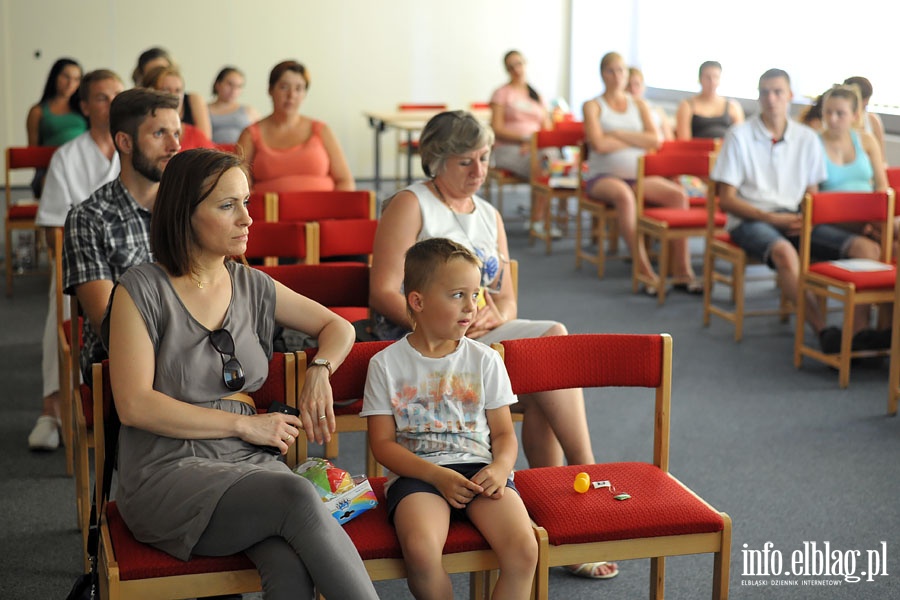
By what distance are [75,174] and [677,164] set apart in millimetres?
3305

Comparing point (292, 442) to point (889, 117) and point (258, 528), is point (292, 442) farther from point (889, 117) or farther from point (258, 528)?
point (889, 117)

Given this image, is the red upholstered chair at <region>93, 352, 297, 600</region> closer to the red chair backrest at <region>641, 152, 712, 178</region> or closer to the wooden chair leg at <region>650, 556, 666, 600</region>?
the wooden chair leg at <region>650, 556, 666, 600</region>

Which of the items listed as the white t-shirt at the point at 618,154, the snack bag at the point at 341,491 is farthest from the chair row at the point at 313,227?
the white t-shirt at the point at 618,154

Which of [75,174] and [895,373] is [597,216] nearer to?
[895,373]

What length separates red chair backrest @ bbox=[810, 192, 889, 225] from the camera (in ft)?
15.4

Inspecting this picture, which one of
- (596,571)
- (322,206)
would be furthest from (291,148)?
(596,571)

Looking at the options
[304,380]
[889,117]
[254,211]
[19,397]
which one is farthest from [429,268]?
[889,117]

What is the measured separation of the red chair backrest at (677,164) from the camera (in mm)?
6055

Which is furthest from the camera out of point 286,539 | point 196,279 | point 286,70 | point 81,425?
point 286,70

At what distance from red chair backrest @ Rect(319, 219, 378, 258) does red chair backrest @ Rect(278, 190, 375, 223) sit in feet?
1.37

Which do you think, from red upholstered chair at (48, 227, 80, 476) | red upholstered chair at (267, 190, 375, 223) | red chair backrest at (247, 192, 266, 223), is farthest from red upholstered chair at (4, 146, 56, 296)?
red upholstered chair at (48, 227, 80, 476)

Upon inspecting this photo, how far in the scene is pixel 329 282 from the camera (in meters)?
3.22

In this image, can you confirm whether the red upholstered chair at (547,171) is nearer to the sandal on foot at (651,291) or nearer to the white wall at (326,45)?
the sandal on foot at (651,291)

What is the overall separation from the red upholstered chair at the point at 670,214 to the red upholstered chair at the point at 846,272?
1.04 m
